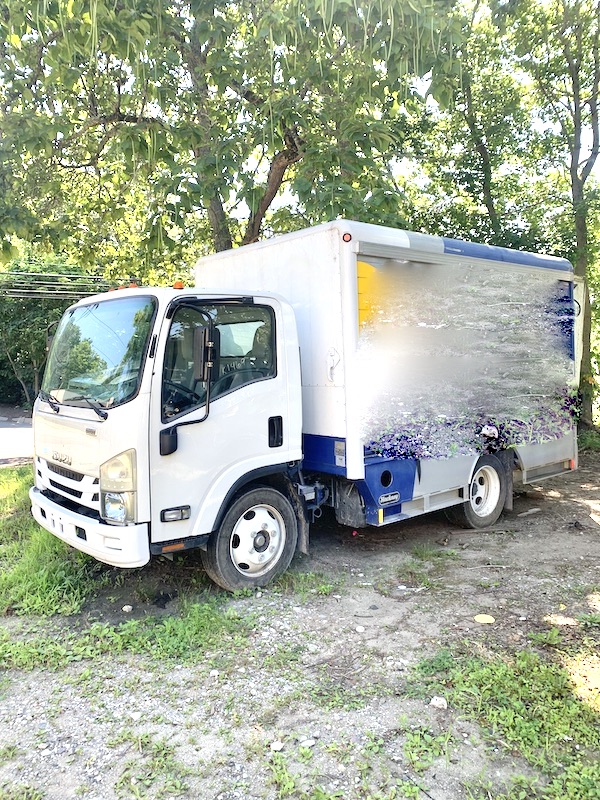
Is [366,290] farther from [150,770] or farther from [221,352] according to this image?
[150,770]

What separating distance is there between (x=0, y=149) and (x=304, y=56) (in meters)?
3.42

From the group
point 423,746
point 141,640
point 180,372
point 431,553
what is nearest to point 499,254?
point 431,553

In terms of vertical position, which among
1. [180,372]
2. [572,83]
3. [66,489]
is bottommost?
[66,489]

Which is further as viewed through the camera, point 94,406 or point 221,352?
point 221,352

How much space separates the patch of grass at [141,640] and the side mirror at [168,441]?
45.9 inches

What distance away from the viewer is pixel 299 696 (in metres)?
3.31

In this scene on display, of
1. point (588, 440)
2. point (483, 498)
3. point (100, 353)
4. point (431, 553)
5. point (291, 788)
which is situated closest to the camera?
point (291, 788)

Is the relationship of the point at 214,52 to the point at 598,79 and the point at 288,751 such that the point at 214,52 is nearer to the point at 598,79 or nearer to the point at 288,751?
the point at 288,751

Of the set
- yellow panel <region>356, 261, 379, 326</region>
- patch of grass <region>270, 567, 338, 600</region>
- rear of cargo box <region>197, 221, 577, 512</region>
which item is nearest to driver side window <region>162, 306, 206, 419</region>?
rear of cargo box <region>197, 221, 577, 512</region>

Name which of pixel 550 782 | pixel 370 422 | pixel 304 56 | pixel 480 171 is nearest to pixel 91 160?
pixel 304 56

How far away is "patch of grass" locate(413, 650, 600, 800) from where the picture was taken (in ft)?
8.57

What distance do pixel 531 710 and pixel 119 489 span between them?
9.02ft

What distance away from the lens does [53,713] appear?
3.20m

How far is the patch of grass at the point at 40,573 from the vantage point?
14.7 ft
